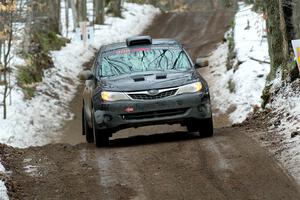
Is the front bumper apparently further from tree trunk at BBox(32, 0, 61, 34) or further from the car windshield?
tree trunk at BBox(32, 0, 61, 34)

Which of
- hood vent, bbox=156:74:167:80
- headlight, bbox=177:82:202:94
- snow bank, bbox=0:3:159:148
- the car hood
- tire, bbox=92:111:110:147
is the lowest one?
snow bank, bbox=0:3:159:148

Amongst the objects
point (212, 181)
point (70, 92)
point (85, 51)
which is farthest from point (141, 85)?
point (85, 51)

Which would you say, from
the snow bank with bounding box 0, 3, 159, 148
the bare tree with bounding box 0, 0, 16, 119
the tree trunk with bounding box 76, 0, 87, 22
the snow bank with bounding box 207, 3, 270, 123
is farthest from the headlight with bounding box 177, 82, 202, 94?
the tree trunk with bounding box 76, 0, 87, 22

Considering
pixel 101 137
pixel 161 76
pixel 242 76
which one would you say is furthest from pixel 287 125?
pixel 242 76

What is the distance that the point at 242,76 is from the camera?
21.1m

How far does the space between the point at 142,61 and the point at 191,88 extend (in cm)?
144

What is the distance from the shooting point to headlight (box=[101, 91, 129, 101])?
10383 mm

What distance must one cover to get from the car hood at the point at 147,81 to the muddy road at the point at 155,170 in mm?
935

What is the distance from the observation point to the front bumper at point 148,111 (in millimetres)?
10359

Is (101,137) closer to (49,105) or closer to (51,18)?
(49,105)

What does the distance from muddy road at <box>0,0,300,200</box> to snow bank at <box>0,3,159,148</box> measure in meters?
7.55

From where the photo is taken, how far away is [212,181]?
750 centimetres

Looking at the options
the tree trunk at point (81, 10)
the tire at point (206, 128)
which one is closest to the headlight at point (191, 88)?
the tire at point (206, 128)

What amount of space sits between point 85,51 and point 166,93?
23.0 meters
